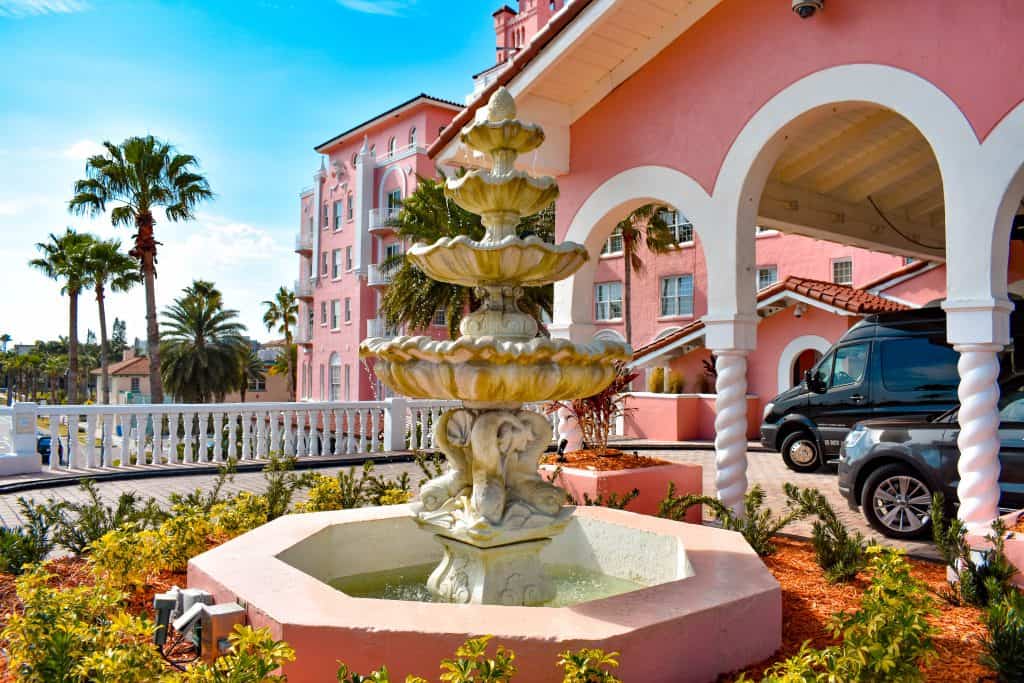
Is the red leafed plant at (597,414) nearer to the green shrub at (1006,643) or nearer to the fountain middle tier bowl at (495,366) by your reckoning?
the fountain middle tier bowl at (495,366)

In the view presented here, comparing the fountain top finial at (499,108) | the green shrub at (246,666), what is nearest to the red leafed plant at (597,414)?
the fountain top finial at (499,108)

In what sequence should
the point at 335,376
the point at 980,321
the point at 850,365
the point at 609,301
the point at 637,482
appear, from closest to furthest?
the point at 980,321
the point at 637,482
the point at 850,365
the point at 609,301
the point at 335,376

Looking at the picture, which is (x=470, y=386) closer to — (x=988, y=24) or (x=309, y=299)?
(x=988, y=24)

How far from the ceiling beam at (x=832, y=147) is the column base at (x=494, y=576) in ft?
23.6

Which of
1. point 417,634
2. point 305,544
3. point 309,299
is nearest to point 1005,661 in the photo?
point 417,634

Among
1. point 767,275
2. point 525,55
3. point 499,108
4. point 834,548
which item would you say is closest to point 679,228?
point 767,275

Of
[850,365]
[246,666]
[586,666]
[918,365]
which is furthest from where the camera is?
[850,365]

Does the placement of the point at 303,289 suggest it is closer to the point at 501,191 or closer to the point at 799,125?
the point at 799,125

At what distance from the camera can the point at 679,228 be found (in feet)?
97.5

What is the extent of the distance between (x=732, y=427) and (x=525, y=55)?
492 centimetres

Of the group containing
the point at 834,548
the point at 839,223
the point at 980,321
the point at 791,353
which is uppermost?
the point at 839,223

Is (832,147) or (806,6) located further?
(832,147)

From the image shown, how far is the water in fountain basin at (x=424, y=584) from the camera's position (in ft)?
16.5

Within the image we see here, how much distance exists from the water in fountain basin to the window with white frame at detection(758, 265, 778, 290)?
2366cm
